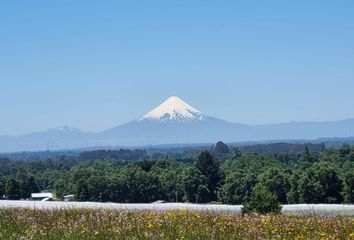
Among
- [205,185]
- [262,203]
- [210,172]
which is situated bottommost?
[205,185]

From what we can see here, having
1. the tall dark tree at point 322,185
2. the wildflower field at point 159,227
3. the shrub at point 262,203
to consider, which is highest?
the wildflower field at point 159,227

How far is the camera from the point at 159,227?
966 cm

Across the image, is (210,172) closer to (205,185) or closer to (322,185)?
(205,185)

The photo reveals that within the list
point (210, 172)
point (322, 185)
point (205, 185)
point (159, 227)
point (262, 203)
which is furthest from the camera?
point (210, 172)

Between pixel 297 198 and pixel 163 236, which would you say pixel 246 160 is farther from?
pixel 163 236

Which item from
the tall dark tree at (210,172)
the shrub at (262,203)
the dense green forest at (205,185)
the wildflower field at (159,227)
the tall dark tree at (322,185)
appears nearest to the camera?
the wildflower field at (159,227)

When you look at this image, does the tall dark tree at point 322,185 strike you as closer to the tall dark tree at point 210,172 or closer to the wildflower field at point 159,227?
the tall dark tree at point 210,172

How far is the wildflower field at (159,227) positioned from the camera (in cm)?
897

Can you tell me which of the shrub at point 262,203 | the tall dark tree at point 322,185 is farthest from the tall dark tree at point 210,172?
the shrub at point 262,203

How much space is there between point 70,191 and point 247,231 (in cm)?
8286

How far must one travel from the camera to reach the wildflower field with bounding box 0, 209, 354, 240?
8.97 m

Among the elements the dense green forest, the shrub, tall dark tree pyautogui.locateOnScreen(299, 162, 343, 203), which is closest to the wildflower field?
the shrub

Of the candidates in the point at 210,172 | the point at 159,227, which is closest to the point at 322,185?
the point at 210,172

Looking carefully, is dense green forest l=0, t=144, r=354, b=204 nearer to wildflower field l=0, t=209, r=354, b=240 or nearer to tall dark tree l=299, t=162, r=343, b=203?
tall dark tree l=299, t=162, r=343, b=203
